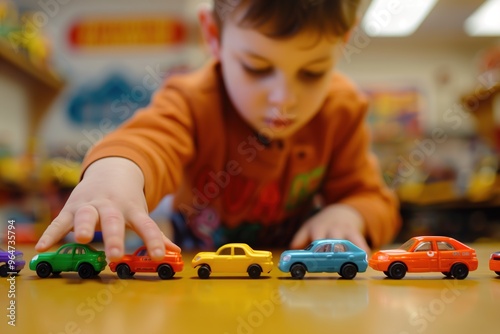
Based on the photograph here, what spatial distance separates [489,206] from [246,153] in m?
1.39

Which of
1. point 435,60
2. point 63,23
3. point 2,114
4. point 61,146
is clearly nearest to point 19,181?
point 2,114

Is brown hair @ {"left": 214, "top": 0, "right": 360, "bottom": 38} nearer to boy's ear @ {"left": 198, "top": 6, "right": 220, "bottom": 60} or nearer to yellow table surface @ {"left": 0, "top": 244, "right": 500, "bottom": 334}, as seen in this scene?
boy's ear @ {"left": 198, "top": 6, "right": 220, "bottom": 60}

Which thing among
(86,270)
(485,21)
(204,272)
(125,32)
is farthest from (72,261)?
(485,21)

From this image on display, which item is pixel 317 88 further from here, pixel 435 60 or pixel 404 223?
pixel 435 60

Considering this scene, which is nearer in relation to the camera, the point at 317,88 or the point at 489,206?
the point at 317,88

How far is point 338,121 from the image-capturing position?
0.92 metres

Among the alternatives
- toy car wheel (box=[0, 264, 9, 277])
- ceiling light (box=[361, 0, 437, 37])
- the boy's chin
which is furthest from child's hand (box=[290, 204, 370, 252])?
ceiling light (box=[361, 0, 437, 37])

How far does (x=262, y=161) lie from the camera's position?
887mm

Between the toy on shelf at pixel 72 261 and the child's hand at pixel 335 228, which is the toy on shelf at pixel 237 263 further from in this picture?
the child's hand at pixel 335 228

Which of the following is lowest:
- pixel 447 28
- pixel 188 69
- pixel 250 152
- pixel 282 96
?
pixel 250 152

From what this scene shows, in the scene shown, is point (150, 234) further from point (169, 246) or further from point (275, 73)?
point (275, 73)

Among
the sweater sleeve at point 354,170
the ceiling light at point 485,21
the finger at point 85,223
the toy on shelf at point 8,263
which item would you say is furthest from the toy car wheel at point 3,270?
the ceiling light at point 485,21

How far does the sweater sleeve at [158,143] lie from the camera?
583 millimetres

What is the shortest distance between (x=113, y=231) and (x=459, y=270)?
1.02 feet
